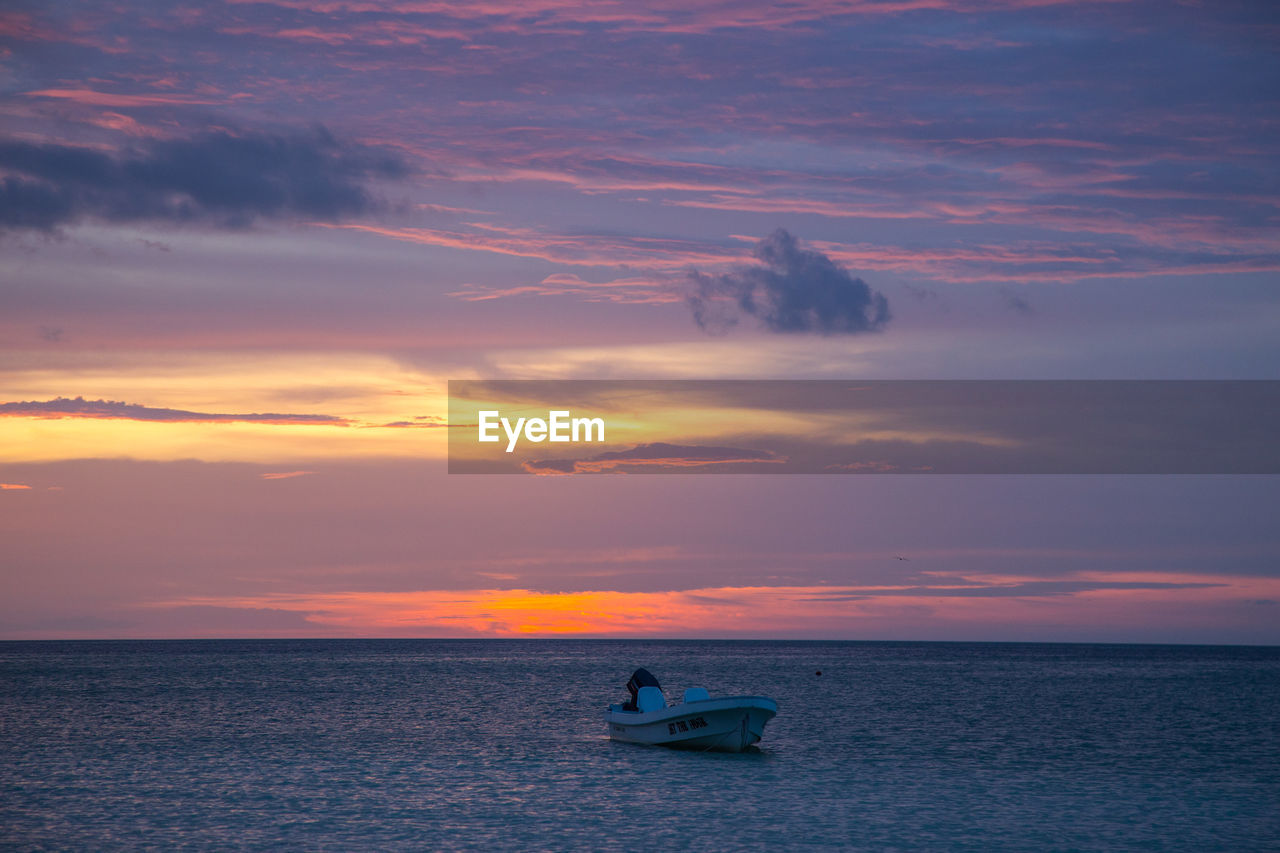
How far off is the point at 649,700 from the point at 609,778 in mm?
9430

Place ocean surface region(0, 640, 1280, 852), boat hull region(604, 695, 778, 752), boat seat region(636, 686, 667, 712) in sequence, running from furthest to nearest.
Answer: boat seat region(636, 686, 667, 712) < boat hull region(604, 695, 778, 752) < ocean surface region(0, 640, 1280, 852)

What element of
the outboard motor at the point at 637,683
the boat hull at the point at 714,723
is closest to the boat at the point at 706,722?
the boat hull at the point at 714,723

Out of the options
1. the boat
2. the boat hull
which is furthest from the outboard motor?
the boat hull

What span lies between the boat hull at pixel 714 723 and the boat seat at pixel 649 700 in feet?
4.08

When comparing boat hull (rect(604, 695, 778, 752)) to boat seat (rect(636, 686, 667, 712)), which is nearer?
boat hull (rect(604, 695, 778, 752))

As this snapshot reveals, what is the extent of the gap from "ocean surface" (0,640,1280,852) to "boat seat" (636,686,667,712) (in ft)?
6.86

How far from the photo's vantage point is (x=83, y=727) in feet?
217

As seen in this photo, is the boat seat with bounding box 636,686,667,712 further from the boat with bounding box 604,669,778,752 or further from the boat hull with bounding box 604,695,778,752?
the boat hull with bounding box 604,695,778,752

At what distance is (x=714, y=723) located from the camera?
50.8 meters

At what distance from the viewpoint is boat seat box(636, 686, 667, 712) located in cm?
5453

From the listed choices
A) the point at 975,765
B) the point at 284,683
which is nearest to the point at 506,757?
the point at 975,765

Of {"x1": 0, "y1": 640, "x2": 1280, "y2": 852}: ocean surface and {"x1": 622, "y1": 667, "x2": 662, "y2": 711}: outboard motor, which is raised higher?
{"x1": 622, "y1": 667, "x2": 662, "y2": 711}: outboard motor

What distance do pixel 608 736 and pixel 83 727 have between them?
29826 mm


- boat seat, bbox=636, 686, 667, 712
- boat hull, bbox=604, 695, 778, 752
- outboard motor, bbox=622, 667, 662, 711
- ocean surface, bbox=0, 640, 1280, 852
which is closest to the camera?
ocean surface, bbox=0, 640, 1280, 852
